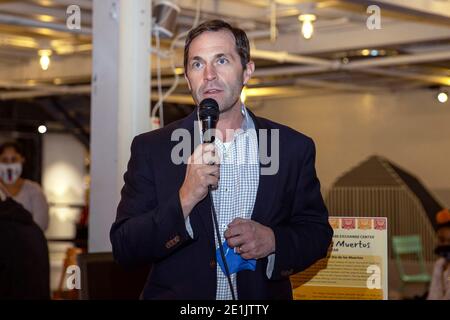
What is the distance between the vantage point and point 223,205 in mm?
2154

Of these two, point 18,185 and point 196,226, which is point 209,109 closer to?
point 196,226

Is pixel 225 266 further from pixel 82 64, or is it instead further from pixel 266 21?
pixel 82 64

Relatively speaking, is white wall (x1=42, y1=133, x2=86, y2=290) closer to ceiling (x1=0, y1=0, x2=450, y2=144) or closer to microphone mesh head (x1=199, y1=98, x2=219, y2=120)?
ceiling (x1=0, y1=0, x2=450, y2=144)

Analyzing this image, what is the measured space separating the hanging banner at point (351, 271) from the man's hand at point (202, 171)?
1.10 m

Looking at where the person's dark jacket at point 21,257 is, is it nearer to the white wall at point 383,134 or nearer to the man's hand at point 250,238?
the white wall at point 383,134

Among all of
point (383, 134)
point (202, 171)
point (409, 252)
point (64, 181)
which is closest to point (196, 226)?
point (202, 171)

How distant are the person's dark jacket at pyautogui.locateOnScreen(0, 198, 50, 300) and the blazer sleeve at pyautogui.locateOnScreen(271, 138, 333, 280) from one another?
2.22 m

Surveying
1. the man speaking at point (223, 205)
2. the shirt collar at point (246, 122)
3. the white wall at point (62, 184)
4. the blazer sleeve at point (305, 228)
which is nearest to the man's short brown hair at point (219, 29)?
the man speaking at point (223, 205)

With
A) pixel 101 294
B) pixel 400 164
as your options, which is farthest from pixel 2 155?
pixel 101 294

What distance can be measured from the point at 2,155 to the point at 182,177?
5.43m

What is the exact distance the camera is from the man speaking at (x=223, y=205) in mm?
2008
